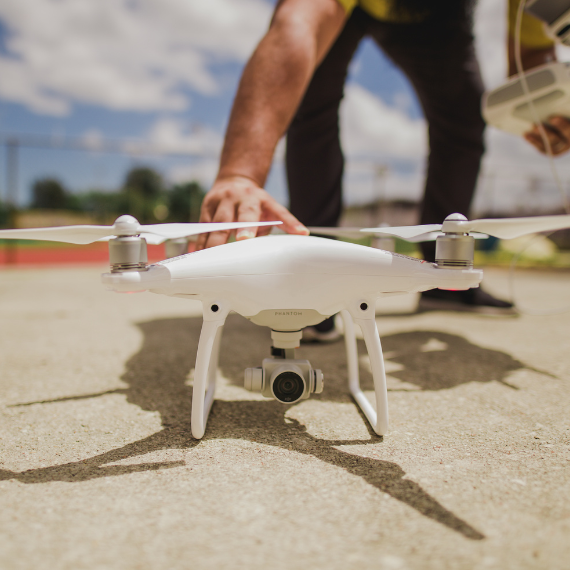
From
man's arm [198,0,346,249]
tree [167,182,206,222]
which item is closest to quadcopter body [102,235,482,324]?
man's arm [198,0,346,249]

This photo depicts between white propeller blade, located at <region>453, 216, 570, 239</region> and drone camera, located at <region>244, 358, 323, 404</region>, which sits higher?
white propeller blade, located at <region>453, 216, 570, 239</region>

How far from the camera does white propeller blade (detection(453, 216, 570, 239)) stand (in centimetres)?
66

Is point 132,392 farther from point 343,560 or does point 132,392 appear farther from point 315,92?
point 315,92

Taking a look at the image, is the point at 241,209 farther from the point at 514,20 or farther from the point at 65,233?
the point at 514,20

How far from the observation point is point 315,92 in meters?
1.41

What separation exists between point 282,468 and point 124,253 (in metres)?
0.40

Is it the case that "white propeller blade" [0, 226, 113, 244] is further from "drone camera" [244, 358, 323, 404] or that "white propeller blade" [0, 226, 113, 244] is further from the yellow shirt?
the yellow shirt

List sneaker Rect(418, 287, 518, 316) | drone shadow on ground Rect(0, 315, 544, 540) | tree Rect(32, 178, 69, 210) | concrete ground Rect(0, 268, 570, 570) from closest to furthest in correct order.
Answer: concrete ground Rect(0, 268, 570, 570), drone shadow on ground Rect(0, 315, 544, 540), sneaker Rect(418, 287, 518, 316), tree Rect(32, 178, 69, 210)

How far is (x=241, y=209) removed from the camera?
0.79 m

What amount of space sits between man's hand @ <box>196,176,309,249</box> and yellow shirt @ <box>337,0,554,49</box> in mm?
841

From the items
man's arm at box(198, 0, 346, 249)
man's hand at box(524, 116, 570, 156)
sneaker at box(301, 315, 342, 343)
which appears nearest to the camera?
man's arm at box(198, 0, 346, 249)

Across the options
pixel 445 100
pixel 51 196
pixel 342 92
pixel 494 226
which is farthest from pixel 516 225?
pixel 51 196

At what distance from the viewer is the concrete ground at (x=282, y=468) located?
440 millimetres

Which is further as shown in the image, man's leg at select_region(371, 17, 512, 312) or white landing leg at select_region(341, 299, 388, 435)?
man's leg at select_region(371, 17, 512, 312)
